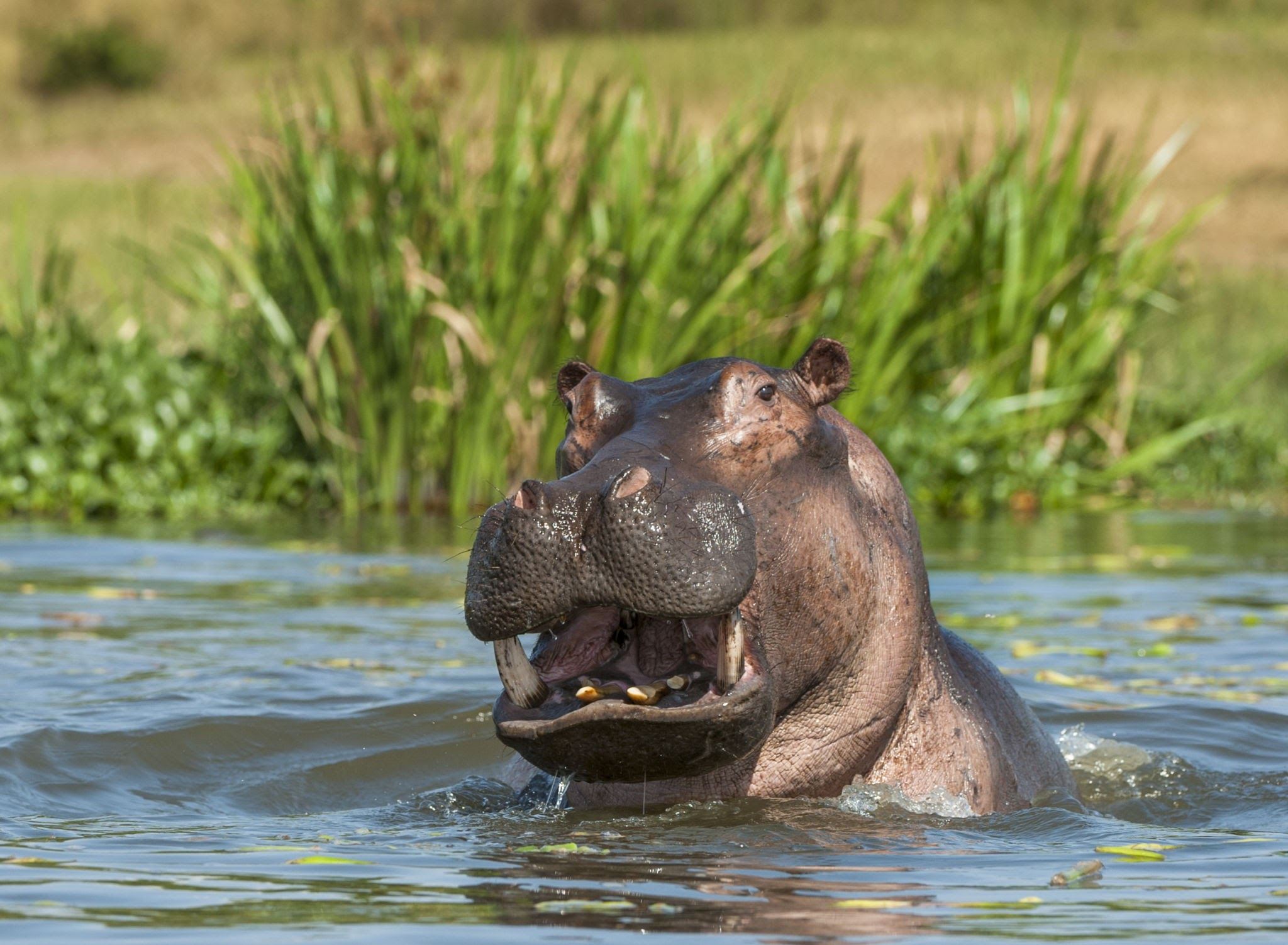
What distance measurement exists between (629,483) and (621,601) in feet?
0.57

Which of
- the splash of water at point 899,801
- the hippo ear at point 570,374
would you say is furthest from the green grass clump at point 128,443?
the splash of water at point 899,801

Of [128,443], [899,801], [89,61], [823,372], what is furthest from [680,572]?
[89,61]

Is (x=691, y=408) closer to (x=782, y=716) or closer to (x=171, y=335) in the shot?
(x=782, y=716)

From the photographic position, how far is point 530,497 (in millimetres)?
2885

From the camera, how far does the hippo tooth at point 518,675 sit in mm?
2934

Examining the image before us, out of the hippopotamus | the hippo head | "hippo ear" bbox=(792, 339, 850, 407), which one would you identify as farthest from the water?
"hippo ear" bbox=(792, 339, 850, 407)

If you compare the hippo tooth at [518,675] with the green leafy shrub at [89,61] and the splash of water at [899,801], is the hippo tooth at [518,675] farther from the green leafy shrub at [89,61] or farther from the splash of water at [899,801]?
the green leafy shrub at [89,61]

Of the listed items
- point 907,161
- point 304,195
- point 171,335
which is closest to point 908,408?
point 304,195

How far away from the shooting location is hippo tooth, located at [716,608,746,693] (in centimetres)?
299

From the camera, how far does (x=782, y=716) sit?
337cm

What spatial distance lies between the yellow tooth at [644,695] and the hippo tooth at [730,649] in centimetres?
9

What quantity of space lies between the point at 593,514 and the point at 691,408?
17.1 inches

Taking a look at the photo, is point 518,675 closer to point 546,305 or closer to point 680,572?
point 680,572

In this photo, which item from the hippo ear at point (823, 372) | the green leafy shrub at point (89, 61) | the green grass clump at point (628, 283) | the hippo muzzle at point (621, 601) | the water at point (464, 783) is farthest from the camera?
the green leafy shrub at point (89, 61)
